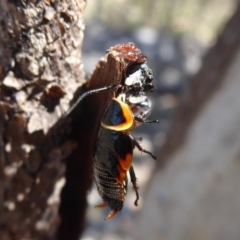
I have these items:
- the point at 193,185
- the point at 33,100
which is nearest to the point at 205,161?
the point at 193,185

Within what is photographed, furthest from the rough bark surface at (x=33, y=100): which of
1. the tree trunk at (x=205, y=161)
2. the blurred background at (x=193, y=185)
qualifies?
the tree trunk at (x=205, y=161)

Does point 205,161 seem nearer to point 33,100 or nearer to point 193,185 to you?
point 193,185

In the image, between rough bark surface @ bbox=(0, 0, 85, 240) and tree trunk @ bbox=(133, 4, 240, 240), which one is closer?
rough bark surface @ bbox=(0, 0, 85, 240)

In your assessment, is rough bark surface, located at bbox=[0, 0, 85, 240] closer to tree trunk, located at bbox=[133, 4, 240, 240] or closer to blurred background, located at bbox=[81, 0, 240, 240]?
blurred background, located at bbox=[81, 0, 240, 240]

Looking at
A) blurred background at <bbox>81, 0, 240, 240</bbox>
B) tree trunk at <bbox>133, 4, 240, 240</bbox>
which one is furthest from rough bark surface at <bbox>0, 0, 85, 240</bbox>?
tree trunk at <bbox>133, 4, 240, 240</bbox>

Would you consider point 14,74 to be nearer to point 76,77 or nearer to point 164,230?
point 76,77

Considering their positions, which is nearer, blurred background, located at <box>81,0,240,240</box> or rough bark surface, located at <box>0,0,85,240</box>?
rough bark surface, located at <box>0,0,85,240</box>

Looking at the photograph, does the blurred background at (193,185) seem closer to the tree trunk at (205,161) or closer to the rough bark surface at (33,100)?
the tree trunk at (205,161)

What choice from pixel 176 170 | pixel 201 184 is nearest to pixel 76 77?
pixel 201 184
